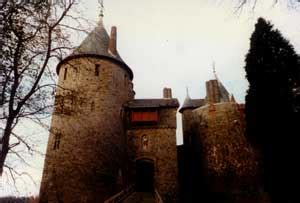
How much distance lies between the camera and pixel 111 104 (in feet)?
70.0

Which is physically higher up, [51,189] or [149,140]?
[149,140]

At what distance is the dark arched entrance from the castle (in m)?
0.07

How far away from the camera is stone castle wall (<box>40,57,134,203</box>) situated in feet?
59.2

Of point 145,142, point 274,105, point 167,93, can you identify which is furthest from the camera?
point 167,93

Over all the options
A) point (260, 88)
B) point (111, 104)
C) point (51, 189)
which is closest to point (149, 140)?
point (111, 104)

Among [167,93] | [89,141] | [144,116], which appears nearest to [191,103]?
[167,93]

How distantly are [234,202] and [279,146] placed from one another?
7.70 metres

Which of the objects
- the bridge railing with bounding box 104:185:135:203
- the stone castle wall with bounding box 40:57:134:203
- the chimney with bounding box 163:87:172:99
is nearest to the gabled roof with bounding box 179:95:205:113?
the chimney with bounding box 163:87:172:99

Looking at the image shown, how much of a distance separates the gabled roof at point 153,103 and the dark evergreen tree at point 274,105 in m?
7.28

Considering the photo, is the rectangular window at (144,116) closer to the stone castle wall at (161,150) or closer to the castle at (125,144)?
the castle at (125,144)

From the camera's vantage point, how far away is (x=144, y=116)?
22609mm

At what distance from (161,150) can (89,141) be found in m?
5.41

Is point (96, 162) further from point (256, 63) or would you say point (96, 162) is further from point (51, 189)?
point (256, 63)

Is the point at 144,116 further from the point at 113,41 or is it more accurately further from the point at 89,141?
the point at 113,41
